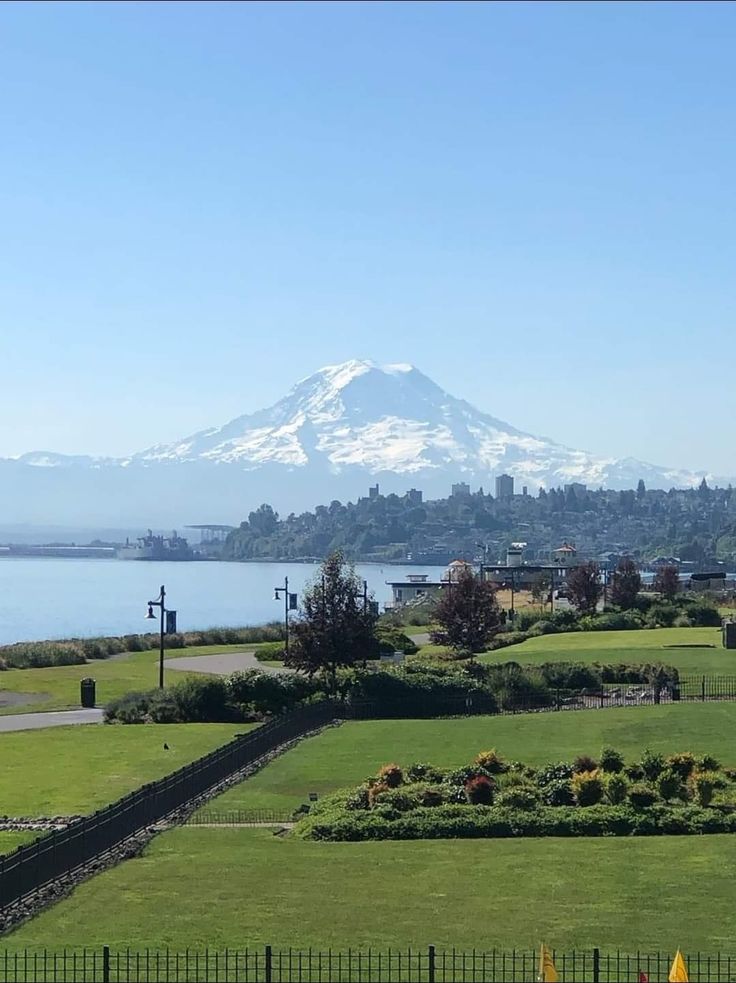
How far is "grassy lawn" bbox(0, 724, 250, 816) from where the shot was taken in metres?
32.2

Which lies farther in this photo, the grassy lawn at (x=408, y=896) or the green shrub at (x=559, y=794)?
the green shrub at (x=559, y=794)

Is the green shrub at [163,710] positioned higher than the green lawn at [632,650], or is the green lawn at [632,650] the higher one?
the green lawn at [632,650]

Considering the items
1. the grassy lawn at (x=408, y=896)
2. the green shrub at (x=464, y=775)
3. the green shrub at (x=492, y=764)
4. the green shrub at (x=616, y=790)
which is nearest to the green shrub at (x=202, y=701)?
the green shrub at (x=492, y=764)

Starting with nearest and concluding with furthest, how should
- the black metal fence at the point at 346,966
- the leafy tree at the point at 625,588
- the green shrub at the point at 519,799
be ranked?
1. the black metal fence at the point at 346,966
2. the green shrub at the point at 519,799
3. the leafy tree at the point at 625,588

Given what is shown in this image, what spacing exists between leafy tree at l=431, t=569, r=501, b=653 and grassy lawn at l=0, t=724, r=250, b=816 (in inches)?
770

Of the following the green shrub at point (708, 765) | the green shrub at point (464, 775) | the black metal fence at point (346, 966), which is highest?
the green shrub at point (708, 765)

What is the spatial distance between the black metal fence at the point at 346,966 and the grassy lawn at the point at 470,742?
41.4 ft

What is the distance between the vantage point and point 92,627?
144m

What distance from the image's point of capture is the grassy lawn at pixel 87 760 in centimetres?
3222

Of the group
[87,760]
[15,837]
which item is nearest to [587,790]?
[15,837]

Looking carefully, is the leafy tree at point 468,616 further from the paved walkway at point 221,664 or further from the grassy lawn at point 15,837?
the grassy lawn at point 15,837

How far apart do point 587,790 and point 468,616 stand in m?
36.2

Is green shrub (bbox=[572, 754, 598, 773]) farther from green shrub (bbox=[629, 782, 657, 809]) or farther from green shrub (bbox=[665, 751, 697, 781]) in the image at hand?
green shrub (bbox=[629, 782, 657, 809])

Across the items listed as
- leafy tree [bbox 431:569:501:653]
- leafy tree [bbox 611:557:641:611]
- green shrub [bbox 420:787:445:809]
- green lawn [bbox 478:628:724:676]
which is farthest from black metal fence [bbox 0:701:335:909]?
leafy tree [bbox 611:557:641:611]
